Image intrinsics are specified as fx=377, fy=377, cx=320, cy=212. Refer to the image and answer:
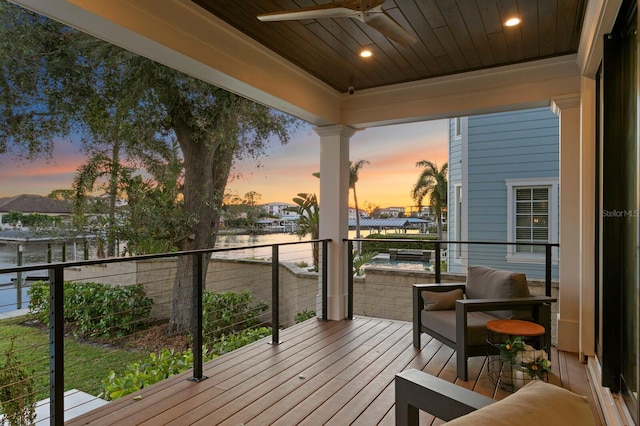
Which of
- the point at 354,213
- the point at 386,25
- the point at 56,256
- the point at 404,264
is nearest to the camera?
the point at 386,25

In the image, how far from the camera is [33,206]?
498cm

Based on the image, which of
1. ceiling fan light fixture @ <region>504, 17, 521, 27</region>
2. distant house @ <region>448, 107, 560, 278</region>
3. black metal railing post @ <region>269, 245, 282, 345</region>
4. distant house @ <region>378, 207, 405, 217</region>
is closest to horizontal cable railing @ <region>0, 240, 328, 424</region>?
black metal railing post @ <region>269, 245, 282, 345</region>

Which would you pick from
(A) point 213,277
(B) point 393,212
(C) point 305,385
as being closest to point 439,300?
(C) point 305,385

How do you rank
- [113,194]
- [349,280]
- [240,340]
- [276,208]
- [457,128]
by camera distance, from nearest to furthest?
1. [349,280]
2. [240,340]
3. [113,194]
4. [457,128]
5. [276,208]

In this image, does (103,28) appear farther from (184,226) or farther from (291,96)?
(184,226)

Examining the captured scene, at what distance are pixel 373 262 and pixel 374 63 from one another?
15.5ft

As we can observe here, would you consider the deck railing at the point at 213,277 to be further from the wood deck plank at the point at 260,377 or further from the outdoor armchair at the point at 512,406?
the outdoor armchair at the point at 512,406

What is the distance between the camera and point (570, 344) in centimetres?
369

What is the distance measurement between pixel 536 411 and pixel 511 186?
6.28 metres

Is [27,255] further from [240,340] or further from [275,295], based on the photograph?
[275,295]

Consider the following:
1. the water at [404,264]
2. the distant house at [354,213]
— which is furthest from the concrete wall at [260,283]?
the distant house at [354,213]

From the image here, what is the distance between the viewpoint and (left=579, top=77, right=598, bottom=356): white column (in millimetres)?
3264

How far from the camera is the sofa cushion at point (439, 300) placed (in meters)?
3.73

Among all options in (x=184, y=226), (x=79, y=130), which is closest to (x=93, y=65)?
(x=79, y=130)
